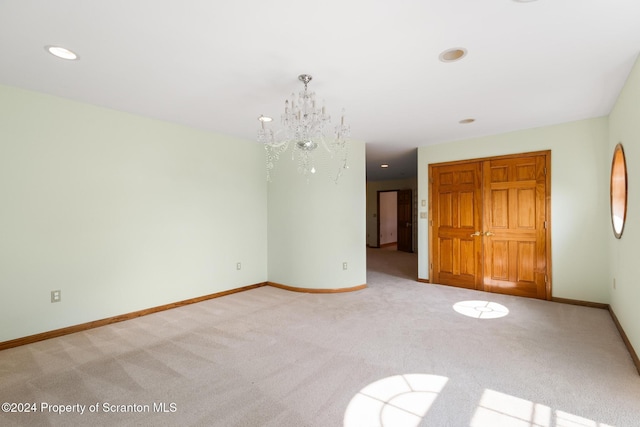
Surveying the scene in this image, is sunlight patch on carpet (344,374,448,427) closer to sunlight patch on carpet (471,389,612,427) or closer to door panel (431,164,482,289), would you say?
sunlight patch on carpet (471,389,612,427)

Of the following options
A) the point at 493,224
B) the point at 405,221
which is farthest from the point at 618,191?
the point at 405,221

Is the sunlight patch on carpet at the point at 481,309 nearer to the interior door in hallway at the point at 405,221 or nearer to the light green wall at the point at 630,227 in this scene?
the light green wall at the point at 630,227

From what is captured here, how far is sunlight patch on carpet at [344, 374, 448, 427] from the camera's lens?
182cm

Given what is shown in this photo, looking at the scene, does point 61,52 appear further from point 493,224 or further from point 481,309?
point 493,224

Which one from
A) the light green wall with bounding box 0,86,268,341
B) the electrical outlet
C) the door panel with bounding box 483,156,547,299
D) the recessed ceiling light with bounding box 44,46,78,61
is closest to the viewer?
the recessed ceiling light with bounding box 44,46,78,61

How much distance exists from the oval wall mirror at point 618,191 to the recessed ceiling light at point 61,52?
472 centimetres

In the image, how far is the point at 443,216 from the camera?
516cm

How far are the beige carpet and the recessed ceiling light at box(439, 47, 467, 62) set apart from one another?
2399 mm

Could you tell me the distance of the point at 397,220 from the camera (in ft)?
33.5

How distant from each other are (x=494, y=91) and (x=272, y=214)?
11.7 feet

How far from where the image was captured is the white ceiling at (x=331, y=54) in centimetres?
181

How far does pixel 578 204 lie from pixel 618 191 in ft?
2.46

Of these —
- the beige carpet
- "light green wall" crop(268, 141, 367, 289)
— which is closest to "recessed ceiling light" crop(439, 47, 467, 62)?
the beige carpet

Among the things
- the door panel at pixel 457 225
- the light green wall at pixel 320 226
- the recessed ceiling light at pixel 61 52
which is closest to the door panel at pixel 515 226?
the door panel at pixel 457 225
